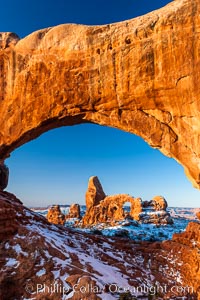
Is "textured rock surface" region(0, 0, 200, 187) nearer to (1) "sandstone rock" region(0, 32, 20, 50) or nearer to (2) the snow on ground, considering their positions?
(1) "sandstone rock" region(0, 32, 20, 50)

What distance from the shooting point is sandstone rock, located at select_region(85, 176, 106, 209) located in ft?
216

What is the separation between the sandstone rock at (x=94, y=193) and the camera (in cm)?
6571

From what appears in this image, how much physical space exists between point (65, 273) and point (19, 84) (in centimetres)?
1038

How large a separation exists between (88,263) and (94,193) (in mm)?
55507

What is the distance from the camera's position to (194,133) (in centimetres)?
1276

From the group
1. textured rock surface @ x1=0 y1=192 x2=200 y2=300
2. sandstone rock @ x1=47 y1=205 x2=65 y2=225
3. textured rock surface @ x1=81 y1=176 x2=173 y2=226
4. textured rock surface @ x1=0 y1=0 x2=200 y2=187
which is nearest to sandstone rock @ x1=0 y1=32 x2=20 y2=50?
textured rock surface @ x1=0 y1=0 x2=200 y2=187

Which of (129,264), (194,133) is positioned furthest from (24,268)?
(194,133)

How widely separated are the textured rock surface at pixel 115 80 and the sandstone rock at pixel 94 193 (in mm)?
50608

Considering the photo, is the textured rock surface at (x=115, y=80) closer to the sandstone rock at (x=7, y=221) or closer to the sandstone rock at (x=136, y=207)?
the sandstone rock at (x=7, y=221)

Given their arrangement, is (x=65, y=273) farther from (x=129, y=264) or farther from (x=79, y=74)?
(x=79, y=74)

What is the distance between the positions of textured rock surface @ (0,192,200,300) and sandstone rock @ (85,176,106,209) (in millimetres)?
49293

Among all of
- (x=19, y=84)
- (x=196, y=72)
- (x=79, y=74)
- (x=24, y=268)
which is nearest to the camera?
(x=24, y=268)

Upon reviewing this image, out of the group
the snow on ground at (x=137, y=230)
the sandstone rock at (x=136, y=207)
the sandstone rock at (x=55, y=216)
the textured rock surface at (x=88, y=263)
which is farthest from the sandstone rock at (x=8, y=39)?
the sandstone rock at (x=136, y=207)

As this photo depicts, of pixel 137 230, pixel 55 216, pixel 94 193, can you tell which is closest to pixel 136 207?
pixel 94 193
